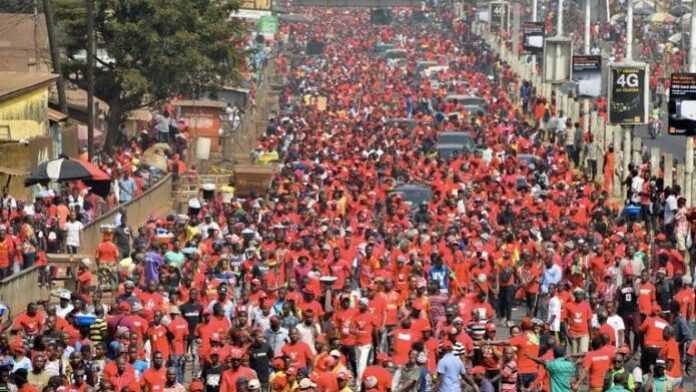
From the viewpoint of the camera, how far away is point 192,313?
93.8 feet

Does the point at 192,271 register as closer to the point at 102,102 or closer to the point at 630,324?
the point at 630,324

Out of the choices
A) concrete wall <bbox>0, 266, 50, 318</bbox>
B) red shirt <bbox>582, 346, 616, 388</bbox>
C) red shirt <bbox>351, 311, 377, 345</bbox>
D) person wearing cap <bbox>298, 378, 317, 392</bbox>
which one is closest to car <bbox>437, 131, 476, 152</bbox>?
concrete wall <bbox>0, 266, 50, 318</bbox>

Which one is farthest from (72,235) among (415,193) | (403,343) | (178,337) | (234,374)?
(234,374)

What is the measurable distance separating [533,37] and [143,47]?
64.7 ft

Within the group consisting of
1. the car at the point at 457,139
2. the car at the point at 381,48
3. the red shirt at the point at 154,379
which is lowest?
the car at the point at 381,48

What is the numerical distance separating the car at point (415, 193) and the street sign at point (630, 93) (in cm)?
384

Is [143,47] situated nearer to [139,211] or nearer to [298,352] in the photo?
[139,211]

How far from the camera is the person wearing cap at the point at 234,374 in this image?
23.5 meters

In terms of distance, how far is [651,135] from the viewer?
2630 inches

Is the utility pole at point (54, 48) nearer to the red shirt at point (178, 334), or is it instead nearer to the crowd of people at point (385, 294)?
the crowd of people at point (385, 294)

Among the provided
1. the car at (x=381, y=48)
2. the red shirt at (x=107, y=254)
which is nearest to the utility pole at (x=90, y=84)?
the red shirt at (x=107, y=254)

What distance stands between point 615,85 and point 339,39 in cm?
7944

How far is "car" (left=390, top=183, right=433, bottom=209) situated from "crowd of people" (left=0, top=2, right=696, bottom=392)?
0.23 m

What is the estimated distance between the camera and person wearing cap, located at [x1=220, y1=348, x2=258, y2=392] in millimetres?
23500
